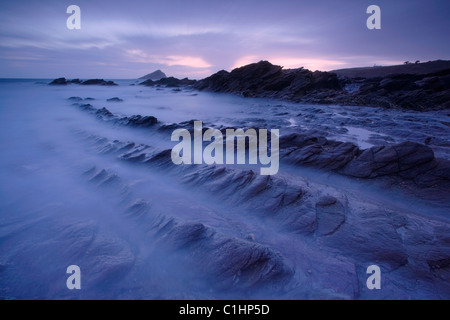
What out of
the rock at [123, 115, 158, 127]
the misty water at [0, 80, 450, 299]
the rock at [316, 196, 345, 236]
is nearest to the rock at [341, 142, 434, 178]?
the misty water at [0, 80, 450, 299]

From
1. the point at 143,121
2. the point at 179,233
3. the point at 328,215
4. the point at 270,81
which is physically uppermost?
the point at 270,81

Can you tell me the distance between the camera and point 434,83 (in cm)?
2034

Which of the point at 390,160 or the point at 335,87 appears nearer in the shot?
the point at 390,160

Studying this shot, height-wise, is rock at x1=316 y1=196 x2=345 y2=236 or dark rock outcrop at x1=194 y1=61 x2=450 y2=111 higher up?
dark rock outcrop at x1=194 y1=61 x2=450 y2=111

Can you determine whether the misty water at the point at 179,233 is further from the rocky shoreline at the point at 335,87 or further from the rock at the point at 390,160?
the rocky shoreline at the point at 335,87

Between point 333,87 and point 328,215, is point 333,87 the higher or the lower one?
the higher one

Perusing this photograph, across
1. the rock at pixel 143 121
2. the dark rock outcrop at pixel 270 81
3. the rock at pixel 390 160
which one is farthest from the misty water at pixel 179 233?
the dark rock outcrop at pixel 270 81

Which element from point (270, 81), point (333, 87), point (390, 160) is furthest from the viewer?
point (270, 81)

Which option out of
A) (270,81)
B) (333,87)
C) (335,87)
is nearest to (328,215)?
(333,87)

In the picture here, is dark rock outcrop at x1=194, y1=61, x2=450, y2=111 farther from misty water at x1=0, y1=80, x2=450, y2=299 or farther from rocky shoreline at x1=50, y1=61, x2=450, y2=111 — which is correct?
misty water at x1=0, y1=80, x2=450, y2=299

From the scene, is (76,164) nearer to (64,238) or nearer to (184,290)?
(64,238)

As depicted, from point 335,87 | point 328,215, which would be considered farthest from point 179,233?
point 335,87

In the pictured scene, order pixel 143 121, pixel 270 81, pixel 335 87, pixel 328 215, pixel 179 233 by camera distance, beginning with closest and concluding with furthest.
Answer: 1. pixel 179 233
2. pixel 328 215
3. pixel 143 121
4. pixel 335 87
5. pixel 270 81

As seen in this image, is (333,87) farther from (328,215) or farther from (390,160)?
(328,215)
